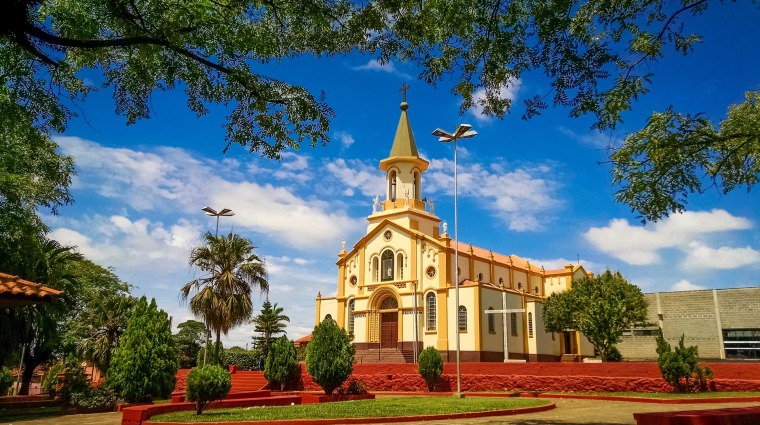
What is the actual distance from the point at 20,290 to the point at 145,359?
414 inches

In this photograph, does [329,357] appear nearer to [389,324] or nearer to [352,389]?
[352,389]

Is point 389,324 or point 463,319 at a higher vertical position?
point 463,319

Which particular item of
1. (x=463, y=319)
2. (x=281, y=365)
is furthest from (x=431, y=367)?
(x=463, y=319)

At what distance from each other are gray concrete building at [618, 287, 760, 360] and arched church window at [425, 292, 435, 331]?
1657cm

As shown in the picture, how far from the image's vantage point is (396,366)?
31484 mm

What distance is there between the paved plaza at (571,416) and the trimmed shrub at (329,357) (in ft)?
23.5

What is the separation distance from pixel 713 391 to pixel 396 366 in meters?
15.4

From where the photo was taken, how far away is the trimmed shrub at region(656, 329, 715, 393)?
21.2m

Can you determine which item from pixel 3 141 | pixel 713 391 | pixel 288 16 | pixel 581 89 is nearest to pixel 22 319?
pixel 3 141

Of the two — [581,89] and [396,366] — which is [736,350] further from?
Answer: [581,89]

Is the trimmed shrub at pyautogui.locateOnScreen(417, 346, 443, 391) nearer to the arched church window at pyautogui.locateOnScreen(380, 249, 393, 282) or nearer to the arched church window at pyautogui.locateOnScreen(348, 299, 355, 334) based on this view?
the arched church window at pyautogui.locateOnScreen(380, 249, 393, 282)

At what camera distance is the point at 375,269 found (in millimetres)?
42969

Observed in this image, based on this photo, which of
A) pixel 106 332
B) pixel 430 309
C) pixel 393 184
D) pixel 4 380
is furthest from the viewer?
pixel 393 184

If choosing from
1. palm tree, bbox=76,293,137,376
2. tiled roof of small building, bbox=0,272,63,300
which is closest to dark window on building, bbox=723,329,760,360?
palm tree, bbox=76,293,137,376
